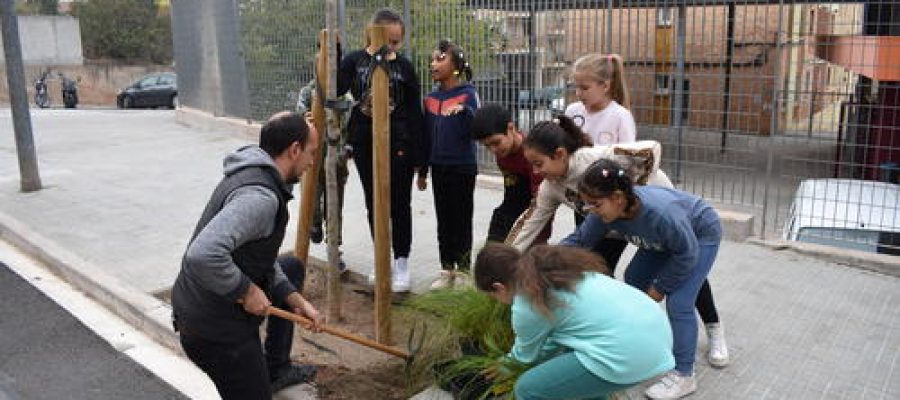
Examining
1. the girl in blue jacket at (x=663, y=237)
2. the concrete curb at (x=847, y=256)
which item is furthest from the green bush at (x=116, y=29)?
the girl in blue jacket at (x=663, y=237)

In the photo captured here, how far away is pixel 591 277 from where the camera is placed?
269 centimetres

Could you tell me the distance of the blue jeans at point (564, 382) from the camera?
8.72 ft

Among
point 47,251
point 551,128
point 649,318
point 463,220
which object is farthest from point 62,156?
point 649,318

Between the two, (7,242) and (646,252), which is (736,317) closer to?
(646,252)

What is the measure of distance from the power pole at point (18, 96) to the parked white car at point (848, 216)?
25.4 ft

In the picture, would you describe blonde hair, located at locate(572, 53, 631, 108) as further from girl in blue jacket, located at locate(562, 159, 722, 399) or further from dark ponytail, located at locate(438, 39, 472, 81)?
girl in blue jacket, located at locate(562, 159, 722, 399)

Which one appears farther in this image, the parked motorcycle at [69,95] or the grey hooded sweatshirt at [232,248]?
the parked motorcycle at [69,95]

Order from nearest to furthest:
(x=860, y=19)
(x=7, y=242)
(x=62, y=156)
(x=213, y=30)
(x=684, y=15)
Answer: (x=7, y=242)
(x=684, y=15)
(x=860, y=19)
(x=62, y=156)
(x=213, y=30)

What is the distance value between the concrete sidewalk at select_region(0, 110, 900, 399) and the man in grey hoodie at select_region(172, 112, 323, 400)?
1.85 metres

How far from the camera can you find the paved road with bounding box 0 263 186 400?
4.05 meters

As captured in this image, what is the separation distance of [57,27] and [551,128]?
39.9 meters

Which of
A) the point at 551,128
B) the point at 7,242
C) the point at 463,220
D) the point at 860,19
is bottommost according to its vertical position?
the point at 7,242

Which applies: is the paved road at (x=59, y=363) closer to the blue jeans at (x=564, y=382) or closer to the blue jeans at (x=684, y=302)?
the blue jeans at (x=564, y=382)

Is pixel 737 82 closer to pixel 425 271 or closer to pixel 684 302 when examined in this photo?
pixel 425 271
